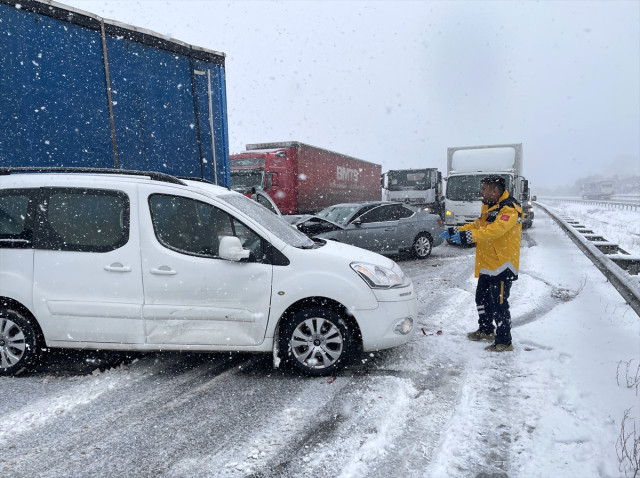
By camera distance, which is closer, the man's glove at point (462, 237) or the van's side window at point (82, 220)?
the van's side window at point (82, 220)

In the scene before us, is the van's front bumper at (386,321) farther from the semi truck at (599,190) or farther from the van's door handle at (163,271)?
the semi truck at (599,190)

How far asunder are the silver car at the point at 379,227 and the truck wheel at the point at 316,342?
5.29m

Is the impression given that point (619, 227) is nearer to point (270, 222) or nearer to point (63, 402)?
point (270, 222)

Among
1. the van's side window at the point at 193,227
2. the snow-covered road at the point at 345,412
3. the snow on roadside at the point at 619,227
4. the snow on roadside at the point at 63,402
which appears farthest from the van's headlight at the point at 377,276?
the snow on roadside at the point at 619,227

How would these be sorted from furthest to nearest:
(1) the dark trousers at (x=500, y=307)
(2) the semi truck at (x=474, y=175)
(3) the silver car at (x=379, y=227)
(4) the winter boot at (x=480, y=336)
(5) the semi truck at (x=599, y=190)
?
(5) the semi truck at (x=599, y=190)
(2) the semi truck at (x=474, y=175)
(3) the silver car at (x=379, y=227)
(4) the winter boot at (x=480, y=336)
(1) the dark trousers at (x=500, y=307)

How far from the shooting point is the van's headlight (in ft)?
13.3

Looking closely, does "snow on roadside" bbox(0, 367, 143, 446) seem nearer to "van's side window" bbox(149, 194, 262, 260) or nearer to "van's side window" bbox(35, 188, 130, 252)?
"van's side window" bbox(35, 188, 130, 252)

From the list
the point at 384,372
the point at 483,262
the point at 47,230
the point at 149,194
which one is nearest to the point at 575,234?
the point at 483,262

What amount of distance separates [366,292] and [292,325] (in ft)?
2.34

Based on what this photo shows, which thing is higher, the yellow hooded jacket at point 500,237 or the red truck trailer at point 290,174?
the red truck trailer at point 290,174

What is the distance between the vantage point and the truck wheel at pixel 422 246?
37.2 feet

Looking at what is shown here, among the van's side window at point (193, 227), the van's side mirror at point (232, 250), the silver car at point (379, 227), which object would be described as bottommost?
the silver car at point (379, 227)

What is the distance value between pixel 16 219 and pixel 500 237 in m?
4.57

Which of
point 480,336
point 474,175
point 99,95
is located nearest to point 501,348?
point 480,336
